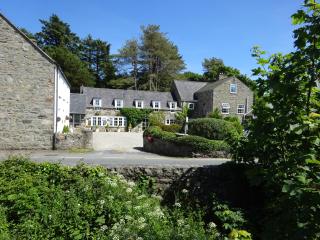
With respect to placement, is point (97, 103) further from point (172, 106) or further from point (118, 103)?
point (172, 106)

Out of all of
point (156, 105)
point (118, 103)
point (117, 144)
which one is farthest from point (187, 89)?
point (117, 144)

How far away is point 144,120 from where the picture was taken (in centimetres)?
4834

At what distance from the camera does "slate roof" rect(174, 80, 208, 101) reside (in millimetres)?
49969

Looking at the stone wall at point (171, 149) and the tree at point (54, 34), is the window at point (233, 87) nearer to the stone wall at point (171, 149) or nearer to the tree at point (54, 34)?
the stone wall at point (171, 149)

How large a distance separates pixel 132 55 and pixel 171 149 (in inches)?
2057

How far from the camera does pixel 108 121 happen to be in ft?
155

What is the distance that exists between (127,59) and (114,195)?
2556 inches

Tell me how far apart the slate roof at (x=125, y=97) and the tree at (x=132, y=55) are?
1888 centimetres

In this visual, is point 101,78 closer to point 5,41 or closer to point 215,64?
point 215,64

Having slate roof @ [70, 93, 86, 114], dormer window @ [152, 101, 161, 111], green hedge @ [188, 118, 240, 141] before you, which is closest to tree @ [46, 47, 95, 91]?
slate roof @ [70, 93, 86, 114]

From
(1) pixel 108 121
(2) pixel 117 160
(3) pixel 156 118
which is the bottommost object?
(2) pixel 117 160

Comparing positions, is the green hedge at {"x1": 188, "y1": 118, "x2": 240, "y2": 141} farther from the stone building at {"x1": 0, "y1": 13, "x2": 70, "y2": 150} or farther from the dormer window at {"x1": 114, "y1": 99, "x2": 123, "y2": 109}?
the dormer window at {"x1": 114, "y1": 99, "x2": 123, "y2": 109}

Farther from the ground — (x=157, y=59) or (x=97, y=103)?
(x=157, y=59)

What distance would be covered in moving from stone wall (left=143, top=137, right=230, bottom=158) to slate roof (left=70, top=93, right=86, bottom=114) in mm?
23167
